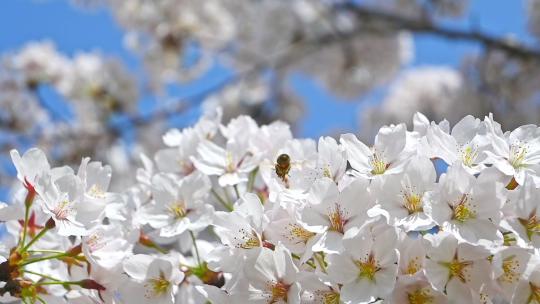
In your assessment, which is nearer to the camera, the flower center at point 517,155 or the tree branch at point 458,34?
the flower center at point 517,155

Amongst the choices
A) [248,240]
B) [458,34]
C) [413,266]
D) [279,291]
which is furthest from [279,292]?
[458,34]

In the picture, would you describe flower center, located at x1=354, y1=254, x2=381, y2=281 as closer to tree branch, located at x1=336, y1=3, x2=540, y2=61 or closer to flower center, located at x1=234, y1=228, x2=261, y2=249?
flower center, located at x1=234, y1=228, x2=261, y2=249

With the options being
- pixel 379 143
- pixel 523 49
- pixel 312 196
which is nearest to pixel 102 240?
pixel 312 196

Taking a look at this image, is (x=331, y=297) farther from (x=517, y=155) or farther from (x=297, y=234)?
(x=517, y=155)

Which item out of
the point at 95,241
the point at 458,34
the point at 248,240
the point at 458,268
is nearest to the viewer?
the point at 458,268

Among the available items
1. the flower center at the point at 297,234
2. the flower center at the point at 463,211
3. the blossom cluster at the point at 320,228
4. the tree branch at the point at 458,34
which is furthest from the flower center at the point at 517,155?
the tree branch at the point at 458,34

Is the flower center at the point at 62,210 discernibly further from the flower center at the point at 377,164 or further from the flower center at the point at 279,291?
the flower center at the point at 377,164
